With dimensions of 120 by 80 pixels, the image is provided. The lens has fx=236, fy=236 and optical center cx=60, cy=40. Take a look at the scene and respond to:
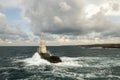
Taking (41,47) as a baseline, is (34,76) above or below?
below

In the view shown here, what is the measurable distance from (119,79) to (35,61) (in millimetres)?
37471

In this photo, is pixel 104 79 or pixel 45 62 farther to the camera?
pixel 45 62

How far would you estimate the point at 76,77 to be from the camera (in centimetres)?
4909

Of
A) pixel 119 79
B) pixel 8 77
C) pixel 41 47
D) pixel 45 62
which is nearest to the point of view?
pixel 119 79

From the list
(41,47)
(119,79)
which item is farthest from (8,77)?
(41,47)

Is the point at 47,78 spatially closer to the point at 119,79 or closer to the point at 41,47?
the point at 119,79

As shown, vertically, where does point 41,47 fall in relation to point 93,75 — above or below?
above

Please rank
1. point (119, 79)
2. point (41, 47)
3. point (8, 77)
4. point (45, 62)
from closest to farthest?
1. point (119, 79)
2. point (8, 77)
3. point (45, 62)
4. point (41, 47)

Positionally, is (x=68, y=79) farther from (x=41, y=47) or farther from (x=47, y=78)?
(x=41, y=47)

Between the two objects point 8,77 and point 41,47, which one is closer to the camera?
point 8,77

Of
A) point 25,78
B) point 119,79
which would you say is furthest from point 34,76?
point 119,79

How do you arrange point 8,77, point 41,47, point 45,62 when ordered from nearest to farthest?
point 8,77 < point 45,62 < point 41,47

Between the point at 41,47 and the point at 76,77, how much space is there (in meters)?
48.8

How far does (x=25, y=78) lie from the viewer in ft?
161
